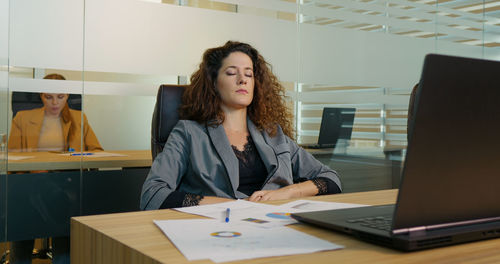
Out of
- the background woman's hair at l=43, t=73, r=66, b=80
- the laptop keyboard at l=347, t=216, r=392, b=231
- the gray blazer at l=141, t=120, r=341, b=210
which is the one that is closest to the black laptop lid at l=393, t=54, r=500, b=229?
the laptop keyboard at l=347, t=216, r=392, b=231

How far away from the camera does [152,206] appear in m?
1.74

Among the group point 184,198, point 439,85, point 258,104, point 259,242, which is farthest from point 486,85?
point 258,104

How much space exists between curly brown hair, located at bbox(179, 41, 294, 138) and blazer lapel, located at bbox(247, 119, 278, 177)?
5cm

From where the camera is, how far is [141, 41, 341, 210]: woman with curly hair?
196 centimetres

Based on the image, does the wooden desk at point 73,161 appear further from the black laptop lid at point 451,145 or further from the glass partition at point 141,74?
the black laptop lid at point 451,145

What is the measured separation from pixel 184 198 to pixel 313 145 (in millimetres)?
1952

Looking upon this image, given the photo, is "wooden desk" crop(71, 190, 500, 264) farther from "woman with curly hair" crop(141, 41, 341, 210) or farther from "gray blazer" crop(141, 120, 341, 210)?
"gray blazer" crop(141, 120, 341, 210)

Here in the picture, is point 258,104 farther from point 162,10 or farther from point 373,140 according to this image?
point 373,140

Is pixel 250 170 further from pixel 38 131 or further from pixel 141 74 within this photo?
pixel 38 131

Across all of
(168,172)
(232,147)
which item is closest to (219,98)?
(232,147)

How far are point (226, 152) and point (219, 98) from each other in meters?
0.34

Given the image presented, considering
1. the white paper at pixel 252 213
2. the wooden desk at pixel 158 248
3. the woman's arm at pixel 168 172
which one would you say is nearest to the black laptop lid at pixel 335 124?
the woman's arm at pixel 168 172

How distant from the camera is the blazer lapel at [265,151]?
2.12m

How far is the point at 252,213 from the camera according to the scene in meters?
1.14
